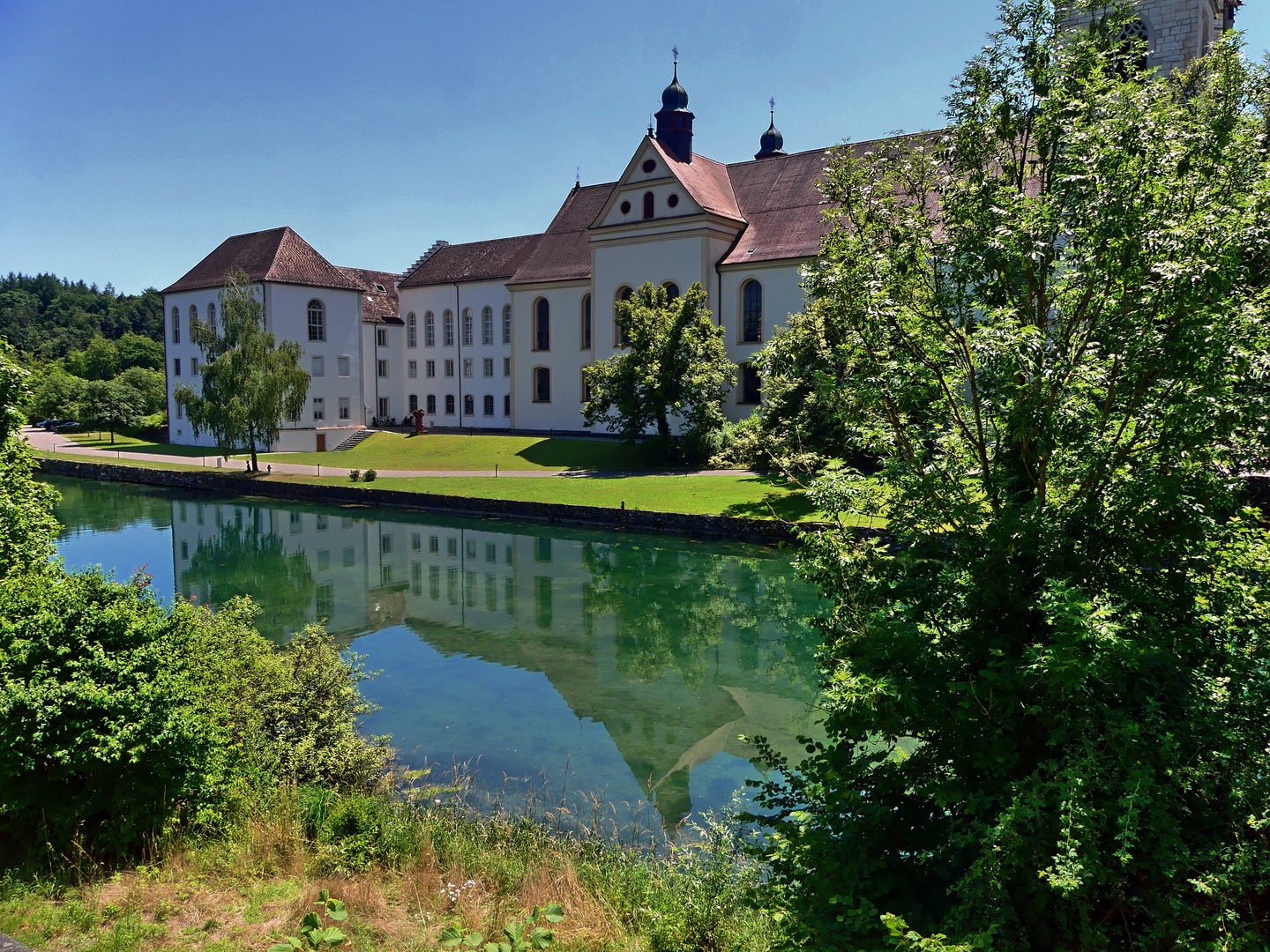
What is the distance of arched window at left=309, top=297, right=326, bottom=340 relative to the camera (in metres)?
59.6

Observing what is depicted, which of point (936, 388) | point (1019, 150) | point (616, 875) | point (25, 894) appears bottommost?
point (616, 875)

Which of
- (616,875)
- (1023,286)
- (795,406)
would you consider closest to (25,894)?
(616,875)

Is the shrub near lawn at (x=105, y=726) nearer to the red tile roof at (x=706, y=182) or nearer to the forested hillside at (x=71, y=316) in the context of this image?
the red tile roof at (x=706, y=182)

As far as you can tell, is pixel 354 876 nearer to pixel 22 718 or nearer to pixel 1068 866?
pixel 22 718

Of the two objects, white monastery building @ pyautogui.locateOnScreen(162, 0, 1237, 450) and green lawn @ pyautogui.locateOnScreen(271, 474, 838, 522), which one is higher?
white monastery building @ pyautogui.locateOnScreen(162, 0, 1237, 450)

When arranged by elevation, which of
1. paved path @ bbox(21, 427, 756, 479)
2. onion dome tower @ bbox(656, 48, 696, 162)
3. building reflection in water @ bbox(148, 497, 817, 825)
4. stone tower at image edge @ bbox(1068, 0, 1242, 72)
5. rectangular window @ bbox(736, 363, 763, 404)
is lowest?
building reflection in water @ bbox(148, 497, 817, 825)

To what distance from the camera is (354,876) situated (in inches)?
275

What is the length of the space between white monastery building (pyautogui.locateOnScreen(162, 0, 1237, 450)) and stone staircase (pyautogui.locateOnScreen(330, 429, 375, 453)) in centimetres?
35

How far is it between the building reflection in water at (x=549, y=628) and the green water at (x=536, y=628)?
49mm

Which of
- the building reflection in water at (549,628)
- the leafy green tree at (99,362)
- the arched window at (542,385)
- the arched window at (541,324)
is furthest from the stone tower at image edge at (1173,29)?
the leafy green tree at (99,362)

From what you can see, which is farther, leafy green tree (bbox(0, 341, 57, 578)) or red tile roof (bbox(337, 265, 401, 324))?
red tile roof (bbox(337, 265, 401, 324))

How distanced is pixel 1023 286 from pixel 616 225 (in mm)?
45194

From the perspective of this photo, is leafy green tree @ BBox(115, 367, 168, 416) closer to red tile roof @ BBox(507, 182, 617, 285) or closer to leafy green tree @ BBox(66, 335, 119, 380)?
leafy green tree @ BBox(66, 335, 119, 380)

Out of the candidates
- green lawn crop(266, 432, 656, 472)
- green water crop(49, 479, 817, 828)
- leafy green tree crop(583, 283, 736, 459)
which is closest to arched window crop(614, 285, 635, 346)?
green lawn crop(266, 432, 656, 472)
